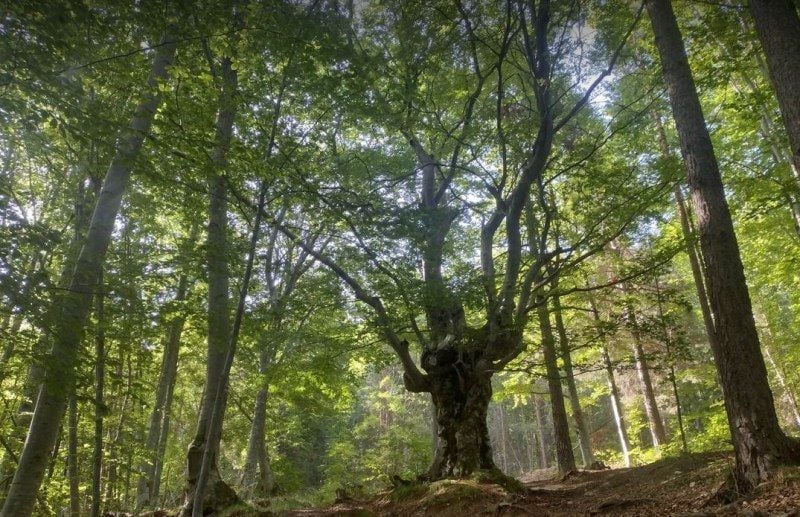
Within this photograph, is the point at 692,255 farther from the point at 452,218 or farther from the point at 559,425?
the point at 452,218

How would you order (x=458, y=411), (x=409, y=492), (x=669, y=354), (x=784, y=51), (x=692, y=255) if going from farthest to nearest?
(x=692, y=255) → (x=458, y=411) → (x=669, y=354) → (x=409, y=492) → (x=784, y=51)

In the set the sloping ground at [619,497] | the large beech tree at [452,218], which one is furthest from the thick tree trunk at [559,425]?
the large beech tree at [452,218]

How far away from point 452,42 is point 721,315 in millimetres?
→ 6082

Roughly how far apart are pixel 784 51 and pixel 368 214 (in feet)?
17.9

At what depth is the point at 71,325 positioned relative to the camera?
4.29m

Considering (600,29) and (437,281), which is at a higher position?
(600,29)

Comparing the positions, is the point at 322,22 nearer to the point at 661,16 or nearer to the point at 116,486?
the point at 661,16

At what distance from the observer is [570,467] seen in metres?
11.3

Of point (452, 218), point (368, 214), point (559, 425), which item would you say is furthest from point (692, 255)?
point (368, 214)

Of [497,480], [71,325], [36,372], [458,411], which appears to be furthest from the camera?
[458,411]

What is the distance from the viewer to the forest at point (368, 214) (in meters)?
4.61

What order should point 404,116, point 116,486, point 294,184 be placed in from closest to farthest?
point 294,184
point 404,116
point 116,486

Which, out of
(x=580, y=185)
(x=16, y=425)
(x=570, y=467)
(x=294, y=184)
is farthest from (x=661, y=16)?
(x=16, y=425)

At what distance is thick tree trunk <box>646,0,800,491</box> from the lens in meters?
4.59
